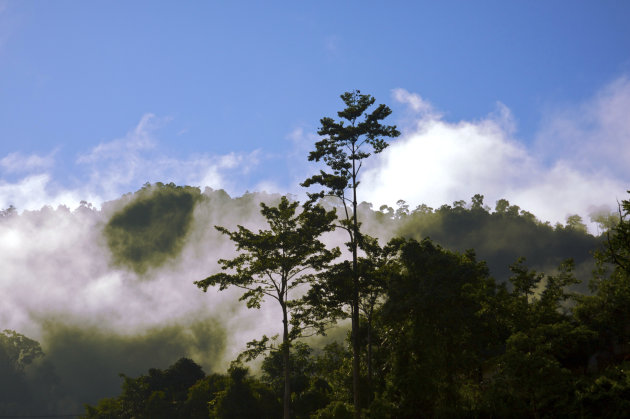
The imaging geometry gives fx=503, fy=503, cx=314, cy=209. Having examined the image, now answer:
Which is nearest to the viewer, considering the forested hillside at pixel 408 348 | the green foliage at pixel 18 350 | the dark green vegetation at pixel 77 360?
the forested hillside at pixel 408 348

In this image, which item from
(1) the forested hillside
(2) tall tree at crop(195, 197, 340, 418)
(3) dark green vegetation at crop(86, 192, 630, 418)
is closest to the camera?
(3) dark green vegetation at crop(86, 192, 630, 418)

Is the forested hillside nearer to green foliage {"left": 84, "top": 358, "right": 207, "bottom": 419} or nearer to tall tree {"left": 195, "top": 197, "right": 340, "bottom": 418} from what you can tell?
green foliage {"left": 84, "top": 358, "right": 207, "bottom": 419}

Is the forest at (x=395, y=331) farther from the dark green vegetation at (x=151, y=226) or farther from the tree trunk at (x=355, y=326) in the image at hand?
the dark green vegetation at (x=151, y=226)

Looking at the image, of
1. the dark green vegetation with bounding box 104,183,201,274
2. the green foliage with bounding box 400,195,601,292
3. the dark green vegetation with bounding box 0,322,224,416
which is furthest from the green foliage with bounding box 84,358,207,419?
the dark green vegetation with bounding box 104,183,201,274

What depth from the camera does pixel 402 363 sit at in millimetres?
26453

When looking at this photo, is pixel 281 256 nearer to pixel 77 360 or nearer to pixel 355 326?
pixel 355 326

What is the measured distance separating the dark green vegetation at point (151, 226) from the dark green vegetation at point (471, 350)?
123 m

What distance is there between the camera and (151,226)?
528ft

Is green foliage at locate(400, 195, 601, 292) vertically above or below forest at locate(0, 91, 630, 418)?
above

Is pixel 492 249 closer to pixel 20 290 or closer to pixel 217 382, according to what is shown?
pixel 217 382

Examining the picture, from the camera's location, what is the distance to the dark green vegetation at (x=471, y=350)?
21.2 m

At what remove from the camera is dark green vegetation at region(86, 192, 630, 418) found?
21.2m

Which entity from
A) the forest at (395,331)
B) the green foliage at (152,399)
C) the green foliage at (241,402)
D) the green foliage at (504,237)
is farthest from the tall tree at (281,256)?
the green foliage at (504,237)

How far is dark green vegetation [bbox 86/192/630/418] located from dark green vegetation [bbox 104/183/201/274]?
12252 cm
